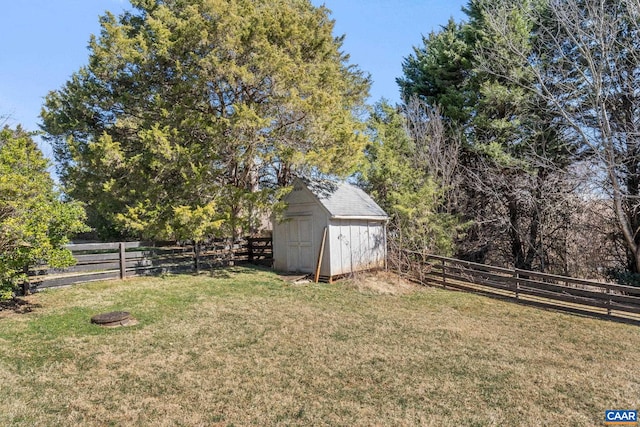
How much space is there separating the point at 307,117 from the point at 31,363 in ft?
30.7

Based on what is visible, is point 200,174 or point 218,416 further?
point 200,174

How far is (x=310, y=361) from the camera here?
17.7ft

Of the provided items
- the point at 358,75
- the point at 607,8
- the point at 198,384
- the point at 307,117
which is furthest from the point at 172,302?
the point at 607,8

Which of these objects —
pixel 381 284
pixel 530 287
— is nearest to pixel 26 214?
pixel 381 284

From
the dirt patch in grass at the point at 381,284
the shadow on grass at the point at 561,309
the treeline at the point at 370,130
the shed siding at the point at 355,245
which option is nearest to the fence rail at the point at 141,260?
the treeline at the point at 370,130

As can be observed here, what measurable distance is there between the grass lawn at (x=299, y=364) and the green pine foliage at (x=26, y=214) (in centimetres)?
102

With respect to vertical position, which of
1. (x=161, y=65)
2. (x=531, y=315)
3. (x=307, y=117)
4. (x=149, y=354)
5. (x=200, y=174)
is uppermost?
(x=161, y=65)

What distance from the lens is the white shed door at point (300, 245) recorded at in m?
12.4

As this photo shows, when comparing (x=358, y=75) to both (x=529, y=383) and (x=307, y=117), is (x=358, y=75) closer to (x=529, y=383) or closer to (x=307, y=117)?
(x=307, y=117)

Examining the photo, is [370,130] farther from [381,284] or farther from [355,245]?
[381,284]

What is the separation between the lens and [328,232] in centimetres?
1187

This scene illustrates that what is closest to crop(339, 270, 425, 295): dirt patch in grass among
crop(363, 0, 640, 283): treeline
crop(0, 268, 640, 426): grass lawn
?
crop(0, 268, 640, 426): grass lawn

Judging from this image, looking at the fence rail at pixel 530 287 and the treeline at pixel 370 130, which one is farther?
the treeline at pixel 370 130

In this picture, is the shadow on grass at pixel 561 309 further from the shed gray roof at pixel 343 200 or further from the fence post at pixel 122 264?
the fence post at pixel 122 264
